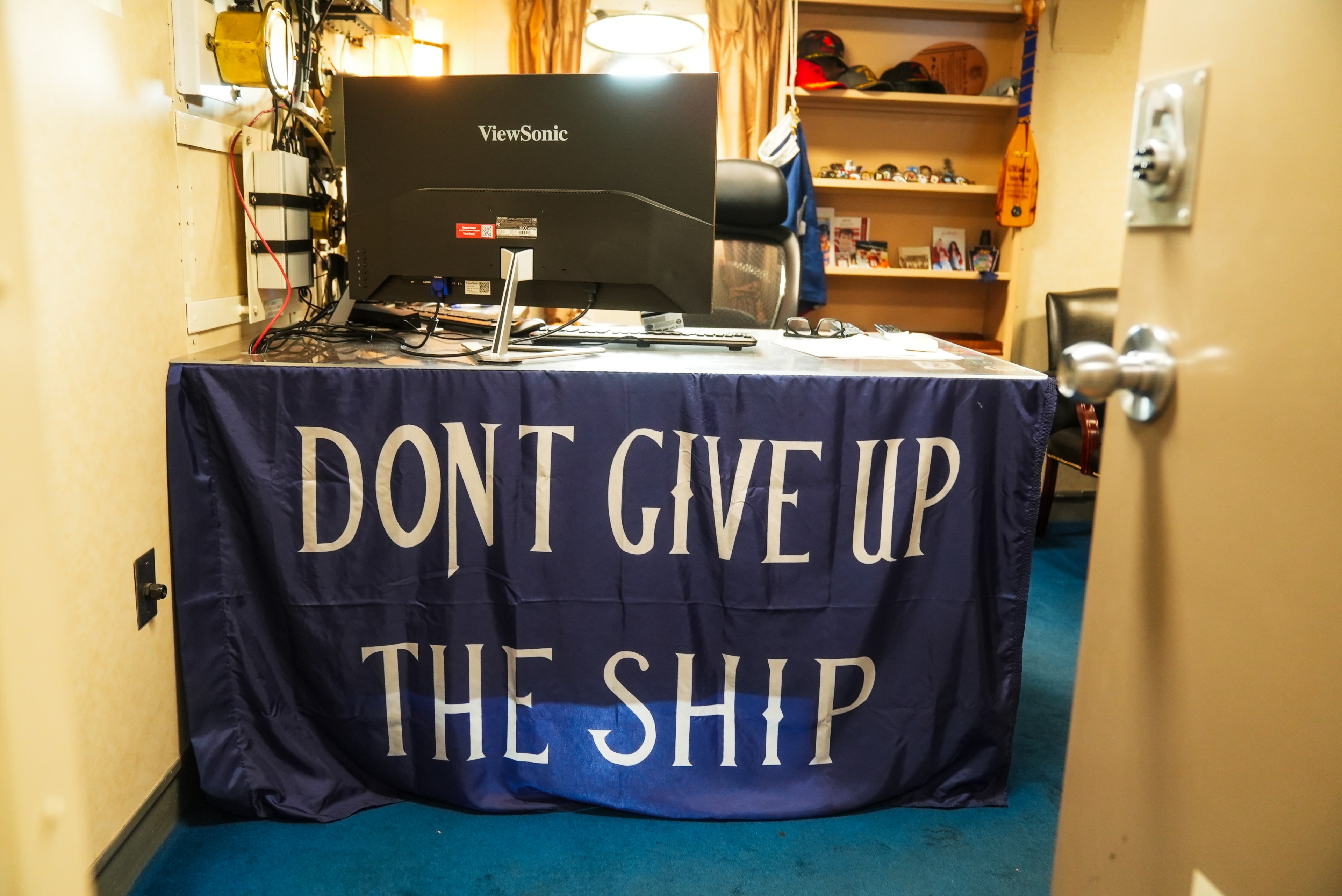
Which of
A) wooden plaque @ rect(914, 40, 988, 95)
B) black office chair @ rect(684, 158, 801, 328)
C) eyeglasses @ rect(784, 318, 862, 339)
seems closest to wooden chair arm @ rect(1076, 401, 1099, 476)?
black office chair @ rect(684, 158, 801, 328)

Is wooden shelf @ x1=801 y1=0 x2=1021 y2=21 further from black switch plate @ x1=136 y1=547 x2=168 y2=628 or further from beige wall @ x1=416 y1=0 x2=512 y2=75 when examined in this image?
black switch plate @ x1=136 y1=547 x2=168 y2=628

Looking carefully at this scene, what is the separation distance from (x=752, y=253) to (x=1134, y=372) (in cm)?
232

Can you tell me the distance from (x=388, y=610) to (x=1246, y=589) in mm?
1374

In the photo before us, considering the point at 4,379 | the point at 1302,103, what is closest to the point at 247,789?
the point at 4,379

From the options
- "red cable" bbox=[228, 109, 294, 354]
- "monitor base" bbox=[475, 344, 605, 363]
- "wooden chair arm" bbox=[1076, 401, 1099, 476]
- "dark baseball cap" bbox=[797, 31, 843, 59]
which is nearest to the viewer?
"monitor base" bbox=[475, 344, 605, 363]

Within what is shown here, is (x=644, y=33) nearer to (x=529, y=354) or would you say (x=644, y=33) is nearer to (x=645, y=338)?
(x=645, y=338)

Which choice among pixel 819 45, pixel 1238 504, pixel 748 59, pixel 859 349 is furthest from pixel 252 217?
pixel 819 45

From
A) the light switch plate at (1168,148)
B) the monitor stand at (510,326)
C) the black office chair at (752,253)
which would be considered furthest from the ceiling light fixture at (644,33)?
the light switch plate at (1168,148)

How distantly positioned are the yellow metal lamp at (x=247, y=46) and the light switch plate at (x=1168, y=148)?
1.59 meters

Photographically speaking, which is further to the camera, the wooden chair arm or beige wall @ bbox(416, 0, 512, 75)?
beige wall @ bbox(416, 0, 512, 75)

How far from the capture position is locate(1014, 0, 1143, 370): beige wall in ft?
12.4

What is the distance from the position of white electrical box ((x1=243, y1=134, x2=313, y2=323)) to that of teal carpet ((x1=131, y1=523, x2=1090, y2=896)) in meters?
1.05

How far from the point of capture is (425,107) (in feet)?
5.56

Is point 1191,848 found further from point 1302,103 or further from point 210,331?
point 210,331
